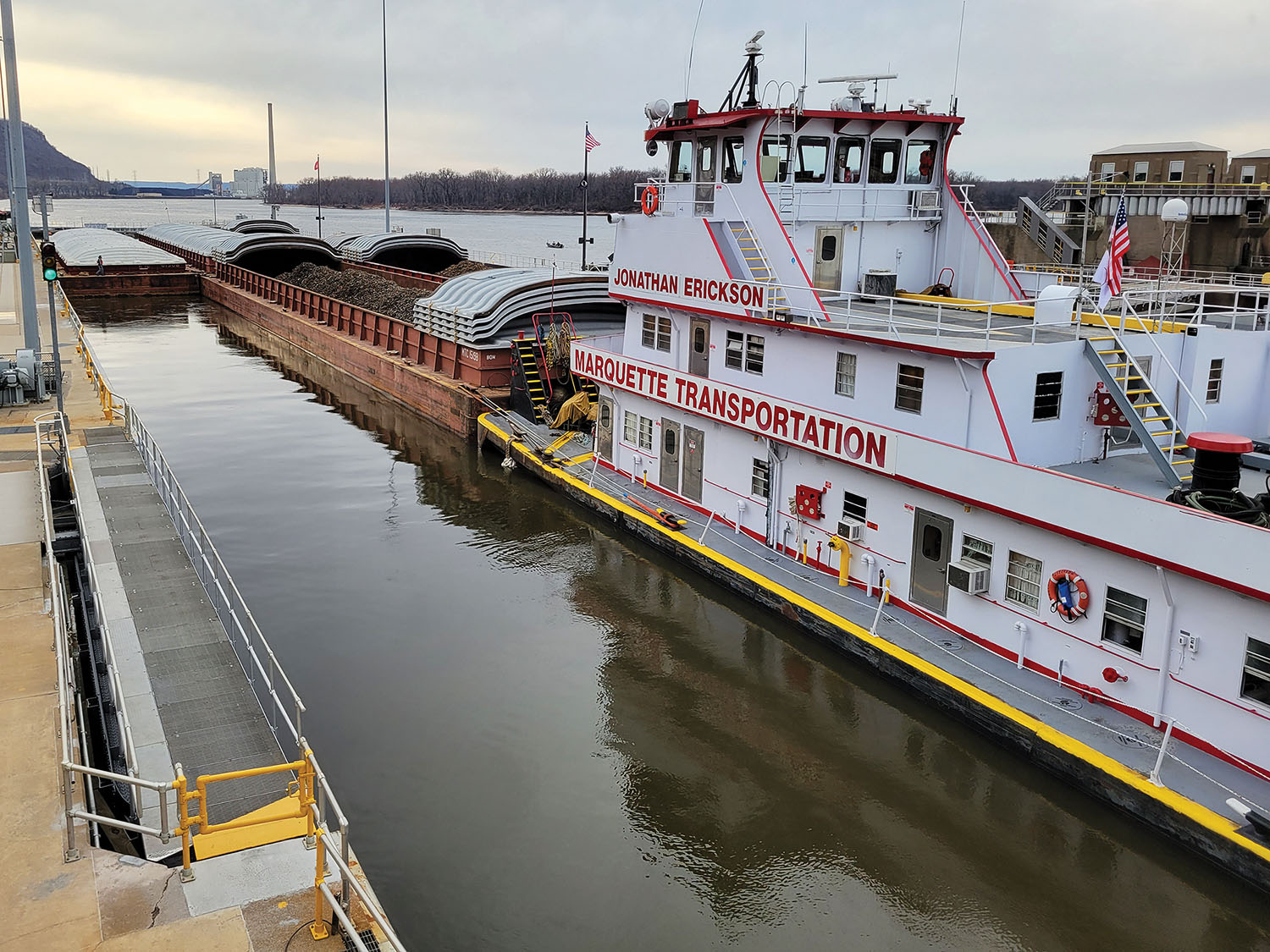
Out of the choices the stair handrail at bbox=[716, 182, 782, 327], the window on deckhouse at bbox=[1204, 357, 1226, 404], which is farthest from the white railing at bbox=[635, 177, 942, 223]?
the window on deckhouse at bbox=[1204, 357, 1226, 404]

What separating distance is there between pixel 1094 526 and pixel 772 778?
4818 mm

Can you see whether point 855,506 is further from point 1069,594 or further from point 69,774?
point 69,774

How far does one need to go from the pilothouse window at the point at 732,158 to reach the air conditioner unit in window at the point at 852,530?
676 centimetres

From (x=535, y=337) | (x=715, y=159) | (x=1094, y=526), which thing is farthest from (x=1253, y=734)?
(x=535, y=337)

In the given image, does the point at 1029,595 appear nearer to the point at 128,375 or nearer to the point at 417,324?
the point at 417,324

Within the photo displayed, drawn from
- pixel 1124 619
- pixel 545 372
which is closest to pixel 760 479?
pixel 1124 619

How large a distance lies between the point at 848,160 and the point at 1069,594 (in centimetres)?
982

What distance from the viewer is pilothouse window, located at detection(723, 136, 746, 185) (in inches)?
735

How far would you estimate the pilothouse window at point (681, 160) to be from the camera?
19.9 meters

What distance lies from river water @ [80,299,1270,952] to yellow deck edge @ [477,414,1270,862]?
59 centimetres

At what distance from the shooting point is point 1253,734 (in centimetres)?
1084

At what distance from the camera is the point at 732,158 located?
18.9m

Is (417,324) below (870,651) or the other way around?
the other way around

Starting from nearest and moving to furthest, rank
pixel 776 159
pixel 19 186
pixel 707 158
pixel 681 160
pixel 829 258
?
pixel 776 159 < pixel 829 258 < pixel 707 158 < pixel 681 160 < pixel 19 186
